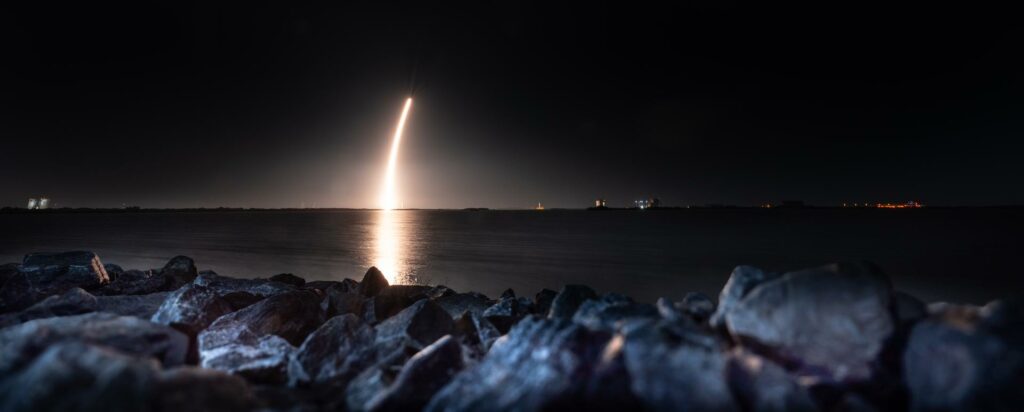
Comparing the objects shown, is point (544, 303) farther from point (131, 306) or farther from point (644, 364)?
point (131, 306)

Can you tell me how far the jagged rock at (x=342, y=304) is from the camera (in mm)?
6848

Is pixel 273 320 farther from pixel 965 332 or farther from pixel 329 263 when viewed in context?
pixel 329 263

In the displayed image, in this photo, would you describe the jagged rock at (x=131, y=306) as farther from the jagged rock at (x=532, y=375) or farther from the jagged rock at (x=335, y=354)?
the jagged rock at (x=532, y=375)

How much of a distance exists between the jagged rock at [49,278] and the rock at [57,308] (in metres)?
1.54

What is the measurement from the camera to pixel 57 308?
539 centimetres

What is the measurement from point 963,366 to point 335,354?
4.99 meters

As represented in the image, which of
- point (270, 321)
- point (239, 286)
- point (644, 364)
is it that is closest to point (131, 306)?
point (239, 286)

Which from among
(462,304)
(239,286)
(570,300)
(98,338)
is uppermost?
(98,338)

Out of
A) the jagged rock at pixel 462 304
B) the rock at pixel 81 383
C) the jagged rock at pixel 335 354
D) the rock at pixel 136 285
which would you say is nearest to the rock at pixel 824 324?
the jagged rock at pixel 335 354

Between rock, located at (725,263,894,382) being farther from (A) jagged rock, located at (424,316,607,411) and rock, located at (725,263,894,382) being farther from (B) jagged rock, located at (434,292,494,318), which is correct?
(B) jagged rock, located at (434,292,494,318)

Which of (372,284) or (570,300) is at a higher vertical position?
(570,300)

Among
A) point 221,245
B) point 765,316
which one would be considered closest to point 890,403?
point 765,316

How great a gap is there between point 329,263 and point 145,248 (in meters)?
16.2

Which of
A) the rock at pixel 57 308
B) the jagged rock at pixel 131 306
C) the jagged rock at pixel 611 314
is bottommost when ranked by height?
the jagged rock at pixel 131 306
